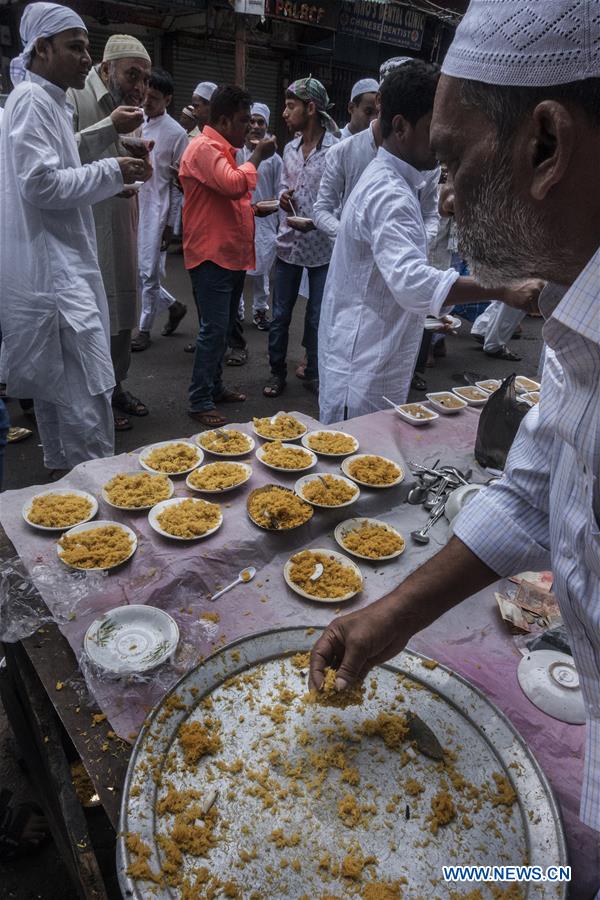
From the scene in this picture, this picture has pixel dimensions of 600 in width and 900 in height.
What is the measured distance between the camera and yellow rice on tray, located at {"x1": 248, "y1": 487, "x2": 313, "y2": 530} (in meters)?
2.02

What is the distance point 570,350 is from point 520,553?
1.80ft

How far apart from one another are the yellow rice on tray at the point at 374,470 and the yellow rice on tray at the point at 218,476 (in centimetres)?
47

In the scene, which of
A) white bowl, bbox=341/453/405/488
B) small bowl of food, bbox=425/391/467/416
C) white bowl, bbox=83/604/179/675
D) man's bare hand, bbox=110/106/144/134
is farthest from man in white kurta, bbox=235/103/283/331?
white bowl, bbox=83/604/179/675

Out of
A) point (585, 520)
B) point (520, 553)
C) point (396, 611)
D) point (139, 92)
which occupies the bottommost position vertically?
point (396, 611)

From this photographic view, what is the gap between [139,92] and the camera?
150 inches

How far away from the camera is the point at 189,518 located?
202cm

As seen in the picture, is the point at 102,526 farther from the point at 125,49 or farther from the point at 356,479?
the point at 125,49

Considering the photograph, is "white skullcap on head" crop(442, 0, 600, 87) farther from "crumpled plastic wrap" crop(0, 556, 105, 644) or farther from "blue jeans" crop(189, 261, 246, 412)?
"blue jeans" crop(189, 261, 246, 412)

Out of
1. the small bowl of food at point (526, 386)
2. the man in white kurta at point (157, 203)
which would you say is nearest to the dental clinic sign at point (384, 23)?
the man in white kurta at point (157, 203)

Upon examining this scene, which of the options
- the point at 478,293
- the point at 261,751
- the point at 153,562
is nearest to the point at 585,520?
the point at 261,751

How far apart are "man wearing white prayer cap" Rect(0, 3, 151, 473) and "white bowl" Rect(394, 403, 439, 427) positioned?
171 centimetres

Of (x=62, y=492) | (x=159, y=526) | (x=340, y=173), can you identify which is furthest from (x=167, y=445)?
(x=340, y=173)

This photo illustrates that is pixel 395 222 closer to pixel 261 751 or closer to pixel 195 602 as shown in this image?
pixel 195 602

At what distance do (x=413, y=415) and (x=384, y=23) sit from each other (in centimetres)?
1232
